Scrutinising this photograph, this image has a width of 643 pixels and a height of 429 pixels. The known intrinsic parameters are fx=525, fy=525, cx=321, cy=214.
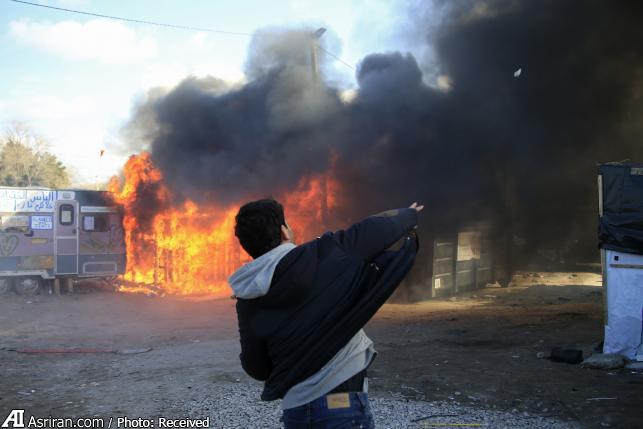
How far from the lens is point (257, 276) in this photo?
74.9 inches

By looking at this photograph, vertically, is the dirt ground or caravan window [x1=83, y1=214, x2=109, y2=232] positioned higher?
caravan window [x1=83, y1=214, x2=109, y2=232]

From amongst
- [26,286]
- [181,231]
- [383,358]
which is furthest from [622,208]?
[26,286]

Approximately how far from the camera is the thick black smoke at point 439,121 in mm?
14578

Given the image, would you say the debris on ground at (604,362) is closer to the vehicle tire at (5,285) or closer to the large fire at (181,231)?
the large fire at (181,231)

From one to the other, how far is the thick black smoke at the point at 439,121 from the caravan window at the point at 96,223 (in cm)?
220

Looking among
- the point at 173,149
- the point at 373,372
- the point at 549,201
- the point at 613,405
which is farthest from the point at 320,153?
the point at 613,405

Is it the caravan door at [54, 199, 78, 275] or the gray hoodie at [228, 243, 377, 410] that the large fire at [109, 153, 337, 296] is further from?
the gray hoodie at [228, 243, 377, 410]

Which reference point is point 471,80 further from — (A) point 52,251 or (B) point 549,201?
(A) point 52,251

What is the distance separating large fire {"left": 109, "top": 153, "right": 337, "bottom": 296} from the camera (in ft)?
51.2

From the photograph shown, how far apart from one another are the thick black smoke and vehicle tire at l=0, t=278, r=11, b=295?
199 inches

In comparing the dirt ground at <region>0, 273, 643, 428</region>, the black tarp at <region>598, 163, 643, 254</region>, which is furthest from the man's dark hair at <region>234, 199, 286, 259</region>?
the black tarp at <region>598, 163, 643, 254</region>

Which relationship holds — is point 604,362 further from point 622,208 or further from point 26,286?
point 26,286

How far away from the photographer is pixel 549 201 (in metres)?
18.6

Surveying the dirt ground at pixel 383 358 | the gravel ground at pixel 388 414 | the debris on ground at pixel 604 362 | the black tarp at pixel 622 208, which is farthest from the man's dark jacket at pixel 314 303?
the black tarp at pixel 622 208
